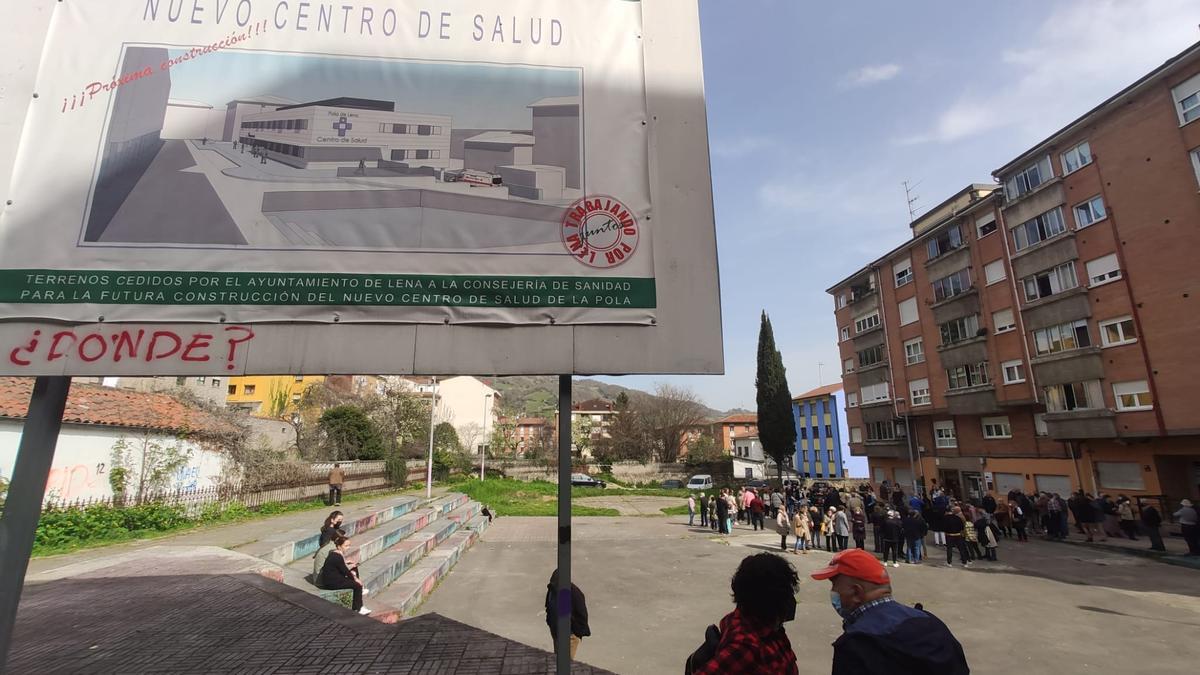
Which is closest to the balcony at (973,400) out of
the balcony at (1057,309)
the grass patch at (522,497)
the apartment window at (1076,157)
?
the balcony at (1057,309)

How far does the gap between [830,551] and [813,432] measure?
5130cm

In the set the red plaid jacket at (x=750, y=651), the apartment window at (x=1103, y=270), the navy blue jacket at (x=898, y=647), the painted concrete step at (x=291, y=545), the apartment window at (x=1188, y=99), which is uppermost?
the apartment window at (x=1188, y=99)

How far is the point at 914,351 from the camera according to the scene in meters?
32.4

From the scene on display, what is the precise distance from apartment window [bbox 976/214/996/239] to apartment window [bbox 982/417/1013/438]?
10049mm

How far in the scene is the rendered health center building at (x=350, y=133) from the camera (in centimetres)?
365

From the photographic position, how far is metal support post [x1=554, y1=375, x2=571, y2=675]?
122 inches

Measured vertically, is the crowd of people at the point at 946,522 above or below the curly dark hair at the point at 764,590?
below

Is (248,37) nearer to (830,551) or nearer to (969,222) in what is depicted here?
(830,551)

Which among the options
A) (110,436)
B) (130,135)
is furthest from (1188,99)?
(110,436)

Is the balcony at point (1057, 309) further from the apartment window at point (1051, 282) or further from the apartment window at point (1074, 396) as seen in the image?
the apartment window at point (1074, 396)

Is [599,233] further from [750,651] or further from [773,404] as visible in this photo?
[773,404]

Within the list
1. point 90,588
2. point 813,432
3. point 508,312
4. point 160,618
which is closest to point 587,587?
point 160,618

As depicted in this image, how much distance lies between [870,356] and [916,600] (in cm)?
2917

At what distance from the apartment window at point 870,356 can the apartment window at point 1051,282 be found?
10.8 meters
